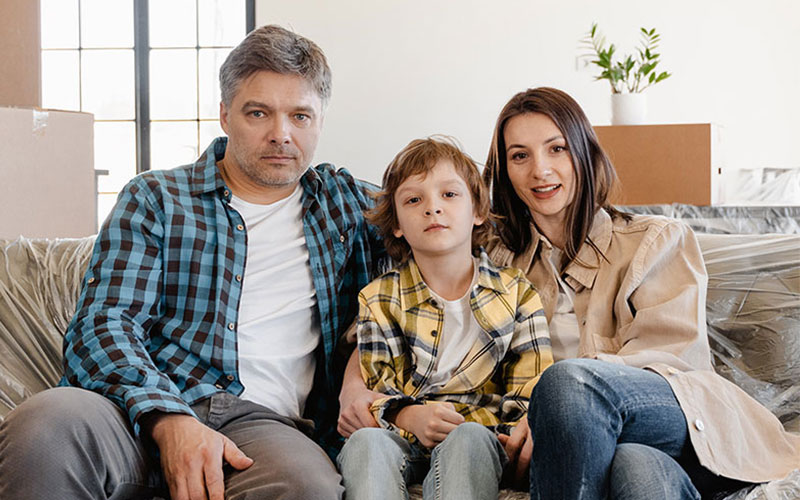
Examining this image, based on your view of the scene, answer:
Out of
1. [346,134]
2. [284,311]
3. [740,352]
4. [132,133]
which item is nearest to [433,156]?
[284,311]

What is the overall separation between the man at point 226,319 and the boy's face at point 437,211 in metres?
0.17

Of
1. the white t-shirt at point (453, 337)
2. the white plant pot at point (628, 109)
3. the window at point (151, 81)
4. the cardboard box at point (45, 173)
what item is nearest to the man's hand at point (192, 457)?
the white t-shirt at point (453, 337)

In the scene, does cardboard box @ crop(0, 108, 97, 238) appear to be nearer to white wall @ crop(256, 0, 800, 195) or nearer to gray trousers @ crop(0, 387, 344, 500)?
gray trousers @ crop(0, 387, 344, 500)

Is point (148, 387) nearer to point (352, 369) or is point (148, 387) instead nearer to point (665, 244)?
point (352, 369)

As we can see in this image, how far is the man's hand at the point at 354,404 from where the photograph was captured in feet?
4.75

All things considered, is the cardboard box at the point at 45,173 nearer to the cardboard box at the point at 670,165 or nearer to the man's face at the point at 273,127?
the man's face at the point at 273,127

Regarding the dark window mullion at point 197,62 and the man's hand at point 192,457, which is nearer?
the man's hand at point 192,457

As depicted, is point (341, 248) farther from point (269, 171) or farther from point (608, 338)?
point (608, 338)

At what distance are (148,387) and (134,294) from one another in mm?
215

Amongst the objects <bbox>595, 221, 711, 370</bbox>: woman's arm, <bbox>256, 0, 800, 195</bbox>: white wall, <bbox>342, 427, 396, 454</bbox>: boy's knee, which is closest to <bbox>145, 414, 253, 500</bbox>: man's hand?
<bbox>342, 427, 396, 454</bbox>: boy's knee

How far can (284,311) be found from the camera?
158 cm

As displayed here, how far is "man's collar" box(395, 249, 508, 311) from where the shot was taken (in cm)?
154

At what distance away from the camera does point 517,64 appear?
4.44 meters

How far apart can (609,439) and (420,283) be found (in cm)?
52
